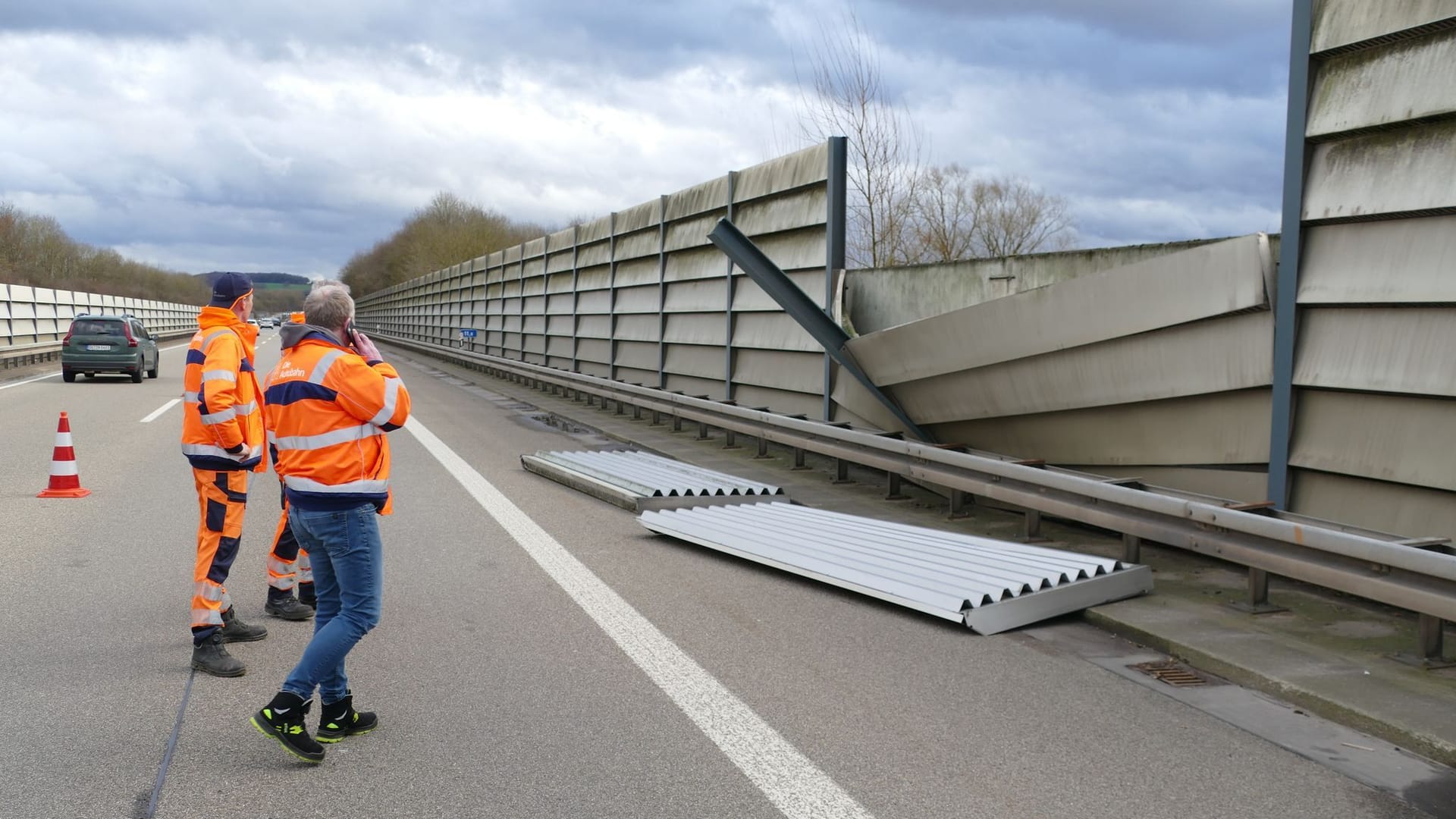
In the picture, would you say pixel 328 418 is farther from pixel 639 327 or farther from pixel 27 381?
pixel 27 381

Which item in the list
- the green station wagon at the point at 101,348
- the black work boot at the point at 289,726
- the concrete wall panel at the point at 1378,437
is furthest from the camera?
the green station wagon at the point at 101,348

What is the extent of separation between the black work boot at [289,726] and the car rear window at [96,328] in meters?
26.0

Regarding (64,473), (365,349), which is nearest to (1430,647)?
(365,349)

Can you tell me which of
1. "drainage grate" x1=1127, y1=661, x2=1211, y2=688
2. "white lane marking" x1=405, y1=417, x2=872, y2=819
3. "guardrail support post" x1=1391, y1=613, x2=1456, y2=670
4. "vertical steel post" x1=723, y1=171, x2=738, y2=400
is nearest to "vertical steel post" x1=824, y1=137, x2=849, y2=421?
"vertical steel post" x1=723, y1=171, x2=738, y2=400

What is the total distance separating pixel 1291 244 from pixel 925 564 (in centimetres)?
279

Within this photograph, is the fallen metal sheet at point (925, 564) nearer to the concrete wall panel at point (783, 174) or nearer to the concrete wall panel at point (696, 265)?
the concrete wall panel at point (783, 174)

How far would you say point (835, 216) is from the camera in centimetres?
1156

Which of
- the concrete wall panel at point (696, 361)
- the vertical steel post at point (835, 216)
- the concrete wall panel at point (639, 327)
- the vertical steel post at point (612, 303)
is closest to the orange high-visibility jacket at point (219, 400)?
the vertical steel post at point (835, 216)

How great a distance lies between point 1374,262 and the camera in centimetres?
584

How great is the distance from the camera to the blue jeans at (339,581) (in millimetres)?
4129

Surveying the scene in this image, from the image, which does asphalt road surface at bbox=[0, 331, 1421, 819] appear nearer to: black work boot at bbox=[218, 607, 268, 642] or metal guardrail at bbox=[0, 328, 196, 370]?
black work boot at bbox=[218, 607, 268, 642]

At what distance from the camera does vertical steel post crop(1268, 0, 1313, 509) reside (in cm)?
621

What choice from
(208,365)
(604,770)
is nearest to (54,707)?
(208,365)

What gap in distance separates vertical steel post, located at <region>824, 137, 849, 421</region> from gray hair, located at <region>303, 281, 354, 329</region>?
758cm
